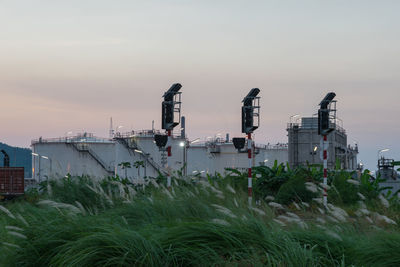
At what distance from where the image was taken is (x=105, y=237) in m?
8.32

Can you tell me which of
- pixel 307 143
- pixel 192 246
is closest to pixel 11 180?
pixel 192 246

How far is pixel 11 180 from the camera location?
36688mm

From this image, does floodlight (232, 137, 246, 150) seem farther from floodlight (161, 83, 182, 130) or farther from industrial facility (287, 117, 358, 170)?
industrial facility (287, 117, 358, 170)

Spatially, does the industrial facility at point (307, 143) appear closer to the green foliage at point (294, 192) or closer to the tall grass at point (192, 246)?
the green foliage at point (294, 192)

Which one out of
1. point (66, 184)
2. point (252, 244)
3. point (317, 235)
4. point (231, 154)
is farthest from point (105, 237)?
point (231, 154)

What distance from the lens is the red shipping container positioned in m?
36.2

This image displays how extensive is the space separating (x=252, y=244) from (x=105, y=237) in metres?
1.98

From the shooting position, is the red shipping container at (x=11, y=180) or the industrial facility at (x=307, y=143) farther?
the industrial facility at (x=307, y=143)

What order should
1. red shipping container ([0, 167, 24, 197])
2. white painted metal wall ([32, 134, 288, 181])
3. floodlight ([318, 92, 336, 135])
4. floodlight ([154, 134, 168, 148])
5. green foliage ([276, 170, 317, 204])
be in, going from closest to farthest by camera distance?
green foliage ([276, 170, 317, 204]) → floodlight ([318, 92, 336, 135]) → floodlight ([154, 134, 168, 148]) → red shipping container ([0, 167, 24, 197]) → white painted metal wall ([32, 134, 288, 181])

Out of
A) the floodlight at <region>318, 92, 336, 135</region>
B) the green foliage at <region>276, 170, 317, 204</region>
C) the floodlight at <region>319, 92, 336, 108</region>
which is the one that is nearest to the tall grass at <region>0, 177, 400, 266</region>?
the green foliage at <region>276, 170, 317, 204</region>

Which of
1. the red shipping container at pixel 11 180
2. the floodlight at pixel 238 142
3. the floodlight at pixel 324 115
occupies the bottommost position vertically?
the red shipping container at pixel 11 180

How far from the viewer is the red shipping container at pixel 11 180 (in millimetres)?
36188

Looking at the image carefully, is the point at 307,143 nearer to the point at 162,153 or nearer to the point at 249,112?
the point at 162,153

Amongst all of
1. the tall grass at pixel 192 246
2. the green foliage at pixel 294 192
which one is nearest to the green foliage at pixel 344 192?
the green foliage at pixel 294 192
